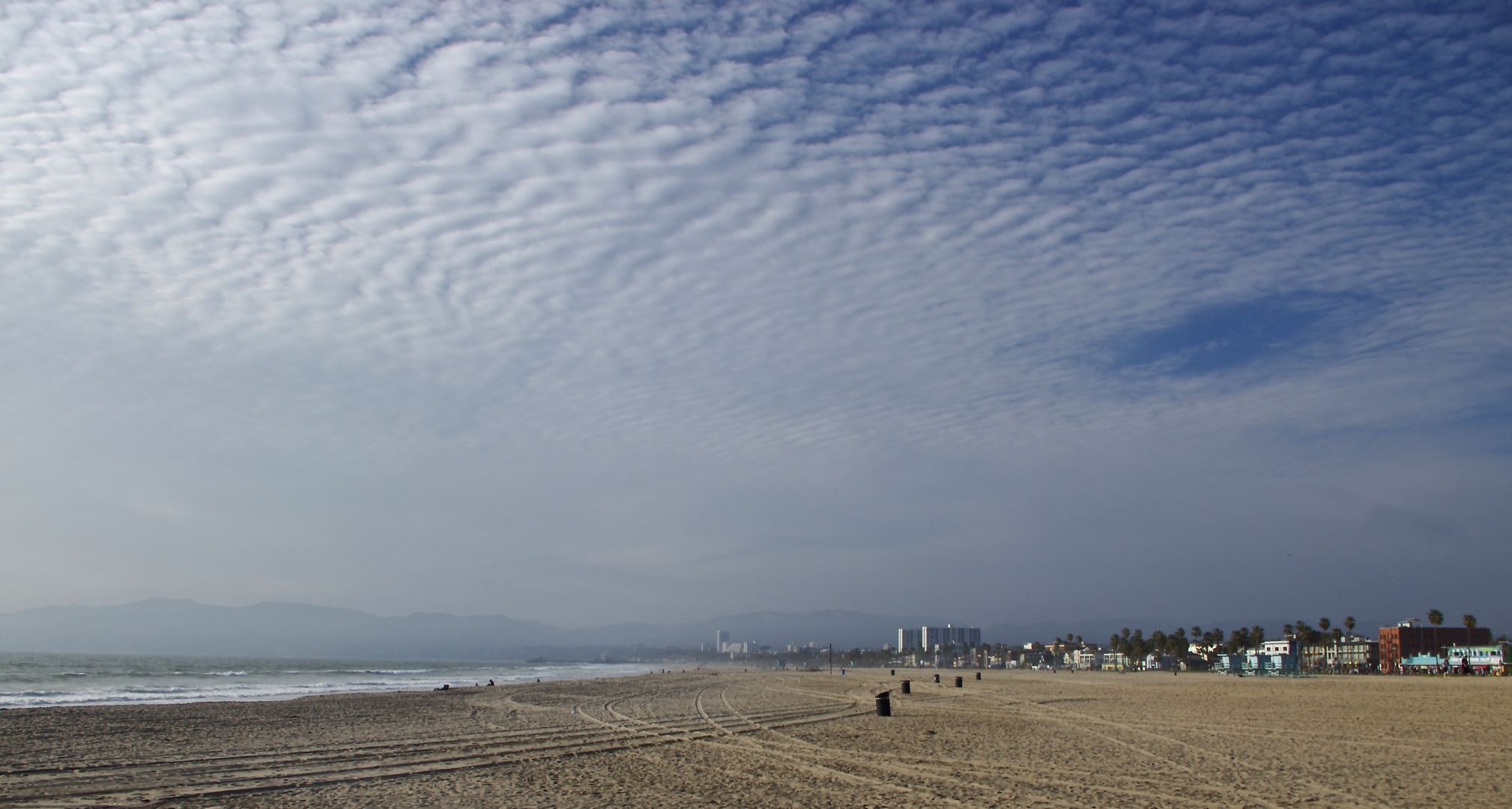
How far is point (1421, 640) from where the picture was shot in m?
115

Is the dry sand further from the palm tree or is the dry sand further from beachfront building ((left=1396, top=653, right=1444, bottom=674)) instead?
the palm tree

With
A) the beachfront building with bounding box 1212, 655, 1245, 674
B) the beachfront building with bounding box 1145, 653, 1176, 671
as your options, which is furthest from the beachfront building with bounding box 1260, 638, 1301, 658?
the beachfront building with bounding box 1145, 653, 1176, 671

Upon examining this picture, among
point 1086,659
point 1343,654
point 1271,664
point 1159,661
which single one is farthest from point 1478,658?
point 1086,659

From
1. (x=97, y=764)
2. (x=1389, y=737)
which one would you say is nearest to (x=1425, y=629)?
(x=1389, y=737)

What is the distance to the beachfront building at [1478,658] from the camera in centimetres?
8562

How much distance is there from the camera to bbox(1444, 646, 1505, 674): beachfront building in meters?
85.6

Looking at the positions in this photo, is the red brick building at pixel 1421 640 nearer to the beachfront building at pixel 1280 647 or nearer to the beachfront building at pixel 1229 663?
the beachfront building at pixel 1280 647

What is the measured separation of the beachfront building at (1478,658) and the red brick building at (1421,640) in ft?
29.5

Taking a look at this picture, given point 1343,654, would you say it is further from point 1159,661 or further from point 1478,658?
point 1159,661

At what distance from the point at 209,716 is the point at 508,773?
17081 millimetres

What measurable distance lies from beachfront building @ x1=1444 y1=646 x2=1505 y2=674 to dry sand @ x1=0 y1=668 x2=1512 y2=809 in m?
79.1

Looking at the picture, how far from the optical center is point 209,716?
79.6 ft

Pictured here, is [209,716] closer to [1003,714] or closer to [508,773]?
[508,773]

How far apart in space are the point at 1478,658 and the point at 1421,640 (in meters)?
23.2
